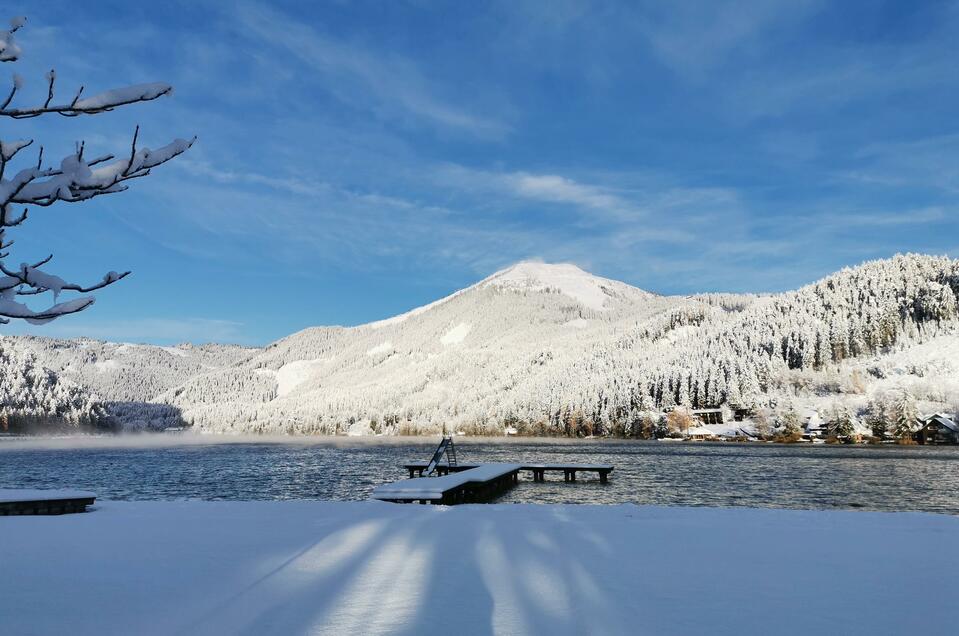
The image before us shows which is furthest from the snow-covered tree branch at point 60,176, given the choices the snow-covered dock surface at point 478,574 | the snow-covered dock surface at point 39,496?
the snow-covered dock surface at point 39,496

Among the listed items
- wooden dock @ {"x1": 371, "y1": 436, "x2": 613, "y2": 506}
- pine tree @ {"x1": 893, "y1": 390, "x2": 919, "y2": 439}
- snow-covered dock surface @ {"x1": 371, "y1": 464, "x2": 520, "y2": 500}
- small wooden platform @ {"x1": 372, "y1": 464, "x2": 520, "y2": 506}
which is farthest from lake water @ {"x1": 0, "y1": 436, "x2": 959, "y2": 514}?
pine tree @ {"x1": 893, "y1": 390, "x2": 919, "y2": 439}

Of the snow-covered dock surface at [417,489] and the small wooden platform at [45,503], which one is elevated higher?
the small wooden platform at [45,503]

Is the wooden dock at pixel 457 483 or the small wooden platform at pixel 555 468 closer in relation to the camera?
the wooden dock at pixel 457 483

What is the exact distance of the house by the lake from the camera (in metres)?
117

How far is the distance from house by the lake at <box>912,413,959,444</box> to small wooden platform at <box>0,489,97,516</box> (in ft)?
458

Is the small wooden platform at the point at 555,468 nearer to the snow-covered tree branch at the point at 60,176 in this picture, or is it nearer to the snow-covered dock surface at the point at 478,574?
the snow-covered dock surface at the point at 478,574

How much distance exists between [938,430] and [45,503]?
142556 millimetres

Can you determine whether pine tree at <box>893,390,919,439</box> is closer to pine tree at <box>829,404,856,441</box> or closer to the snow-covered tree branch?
pine tree at <box>829,404,856,441</box>

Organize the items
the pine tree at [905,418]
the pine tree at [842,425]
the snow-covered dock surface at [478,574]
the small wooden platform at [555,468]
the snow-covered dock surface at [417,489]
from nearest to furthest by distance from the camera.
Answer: the snow-covered dock surface at [478,574], the snow-covered dock surface at [417,489], the small wooden platform at [555,468], the pine tree at [905,418], the pine tree at [842,425]

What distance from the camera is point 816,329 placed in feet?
623

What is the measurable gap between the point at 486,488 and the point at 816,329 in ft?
592

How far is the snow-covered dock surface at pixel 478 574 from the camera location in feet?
26.9

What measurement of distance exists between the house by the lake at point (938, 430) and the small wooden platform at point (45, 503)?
140 meters

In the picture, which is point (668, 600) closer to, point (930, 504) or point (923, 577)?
point (923, 577)
